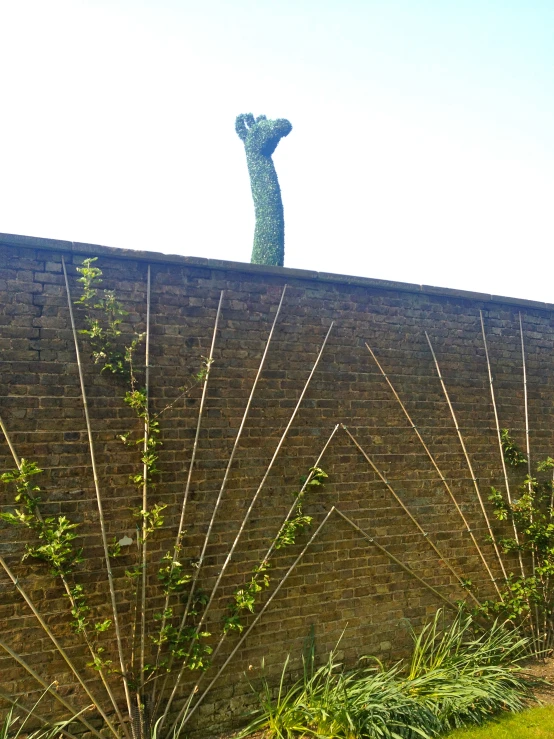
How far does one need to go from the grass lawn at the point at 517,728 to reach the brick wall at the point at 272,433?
881 mm

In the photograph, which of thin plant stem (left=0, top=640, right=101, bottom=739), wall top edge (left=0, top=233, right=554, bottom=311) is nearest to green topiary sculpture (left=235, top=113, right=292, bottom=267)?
wall top edge (left=0, top=233, right=554, bottom=311)

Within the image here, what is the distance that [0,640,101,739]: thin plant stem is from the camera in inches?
141

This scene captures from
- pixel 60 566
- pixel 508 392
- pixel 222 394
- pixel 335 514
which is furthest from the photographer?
pixel 508 392

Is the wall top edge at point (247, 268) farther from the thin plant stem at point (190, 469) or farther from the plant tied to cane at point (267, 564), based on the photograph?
the plant tied to cane at point (267, 564)

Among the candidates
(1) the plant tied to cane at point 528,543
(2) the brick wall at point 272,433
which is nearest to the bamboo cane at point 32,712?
(2) the brick wall at point 272,433

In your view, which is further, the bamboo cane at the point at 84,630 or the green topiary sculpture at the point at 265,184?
the green topiary sculpture at the point at 265,184

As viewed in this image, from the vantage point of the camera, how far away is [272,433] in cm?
465

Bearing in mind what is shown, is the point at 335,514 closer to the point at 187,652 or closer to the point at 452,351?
the point at 187,652

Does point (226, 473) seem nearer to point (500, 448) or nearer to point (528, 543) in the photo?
point (500, 448)

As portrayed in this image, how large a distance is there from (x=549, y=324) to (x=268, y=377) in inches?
129

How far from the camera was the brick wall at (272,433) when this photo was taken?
3.86 meters

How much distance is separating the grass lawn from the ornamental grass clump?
0.08 meters

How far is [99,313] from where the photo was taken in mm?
4133

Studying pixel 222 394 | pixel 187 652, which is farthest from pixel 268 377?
pixel 187 652
